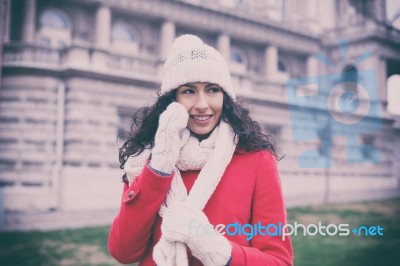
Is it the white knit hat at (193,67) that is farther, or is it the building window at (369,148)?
the building window at (369,148)

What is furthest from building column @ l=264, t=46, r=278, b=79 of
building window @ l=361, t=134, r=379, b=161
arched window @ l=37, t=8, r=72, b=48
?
arched window @ l=37, t=8, r=72, b=48

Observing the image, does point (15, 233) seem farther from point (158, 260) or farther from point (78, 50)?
point (158, 260)

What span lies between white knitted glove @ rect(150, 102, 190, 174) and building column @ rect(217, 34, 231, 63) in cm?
605

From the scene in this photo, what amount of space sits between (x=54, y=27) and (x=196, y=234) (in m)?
6.46

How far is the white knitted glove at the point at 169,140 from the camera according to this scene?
134 centimetres

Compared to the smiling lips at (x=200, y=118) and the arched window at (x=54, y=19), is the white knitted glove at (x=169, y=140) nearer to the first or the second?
the smiling lips at (x=200, y=118)

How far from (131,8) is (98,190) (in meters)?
3.22

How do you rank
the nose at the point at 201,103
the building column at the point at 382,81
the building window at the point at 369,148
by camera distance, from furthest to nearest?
the building window at the point at 369,148, the building column at the point at 382,81, the nose at the point at 201,103

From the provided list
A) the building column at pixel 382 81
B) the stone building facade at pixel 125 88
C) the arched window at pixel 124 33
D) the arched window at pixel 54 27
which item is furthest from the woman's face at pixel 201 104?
the arched window at pixel 124 33

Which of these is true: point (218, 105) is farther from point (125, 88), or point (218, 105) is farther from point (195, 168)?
point (125, 88)

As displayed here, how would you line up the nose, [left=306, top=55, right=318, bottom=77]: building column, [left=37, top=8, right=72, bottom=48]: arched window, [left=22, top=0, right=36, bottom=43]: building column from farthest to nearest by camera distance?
[left=37, top=8, right=72, bottom=48]: arched window
[left=22, top=0, right=36, bottom=43]: building column
[left=306, top=55, right=318, bottom=77]: building column
the nose

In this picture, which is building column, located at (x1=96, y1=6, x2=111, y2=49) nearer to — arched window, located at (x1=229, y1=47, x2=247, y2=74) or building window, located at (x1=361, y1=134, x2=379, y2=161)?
arched window, located at (x1=229, y1=47, x2=247, y2=74)

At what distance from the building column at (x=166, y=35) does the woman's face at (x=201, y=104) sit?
5.93 meters

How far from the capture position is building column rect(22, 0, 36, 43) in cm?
589
